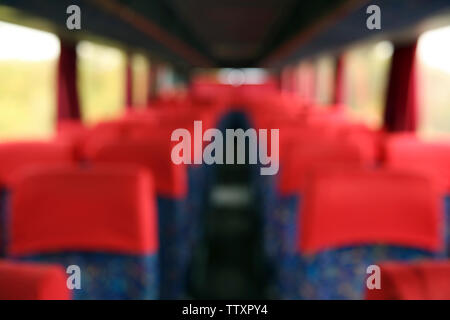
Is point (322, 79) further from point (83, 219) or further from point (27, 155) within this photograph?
point (83, 219)

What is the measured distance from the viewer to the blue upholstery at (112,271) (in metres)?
1.99

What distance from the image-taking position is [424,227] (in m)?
2.01

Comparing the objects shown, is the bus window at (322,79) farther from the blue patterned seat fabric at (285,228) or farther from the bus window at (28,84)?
the blue patterned seat fabric at (285,228)

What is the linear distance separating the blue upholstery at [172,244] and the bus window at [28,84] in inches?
56.1

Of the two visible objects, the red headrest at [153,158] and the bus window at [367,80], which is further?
the bus window at [367,80]

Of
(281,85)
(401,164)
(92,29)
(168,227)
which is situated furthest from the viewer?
(281,85)

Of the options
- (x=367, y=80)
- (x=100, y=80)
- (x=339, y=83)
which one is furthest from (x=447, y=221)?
(x=339, y=83)

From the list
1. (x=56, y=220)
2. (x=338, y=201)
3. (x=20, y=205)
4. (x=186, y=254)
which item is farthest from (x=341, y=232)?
(x=186, y=254)

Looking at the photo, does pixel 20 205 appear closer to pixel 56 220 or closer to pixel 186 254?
pixel 56 220

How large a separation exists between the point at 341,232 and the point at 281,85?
851 inches

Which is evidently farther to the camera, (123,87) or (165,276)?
(123,87)

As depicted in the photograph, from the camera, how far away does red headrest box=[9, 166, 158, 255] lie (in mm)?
1935

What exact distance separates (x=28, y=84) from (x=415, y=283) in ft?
16.2

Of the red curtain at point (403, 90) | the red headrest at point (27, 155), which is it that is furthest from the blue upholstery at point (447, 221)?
the red curtain at point (403, 90)
